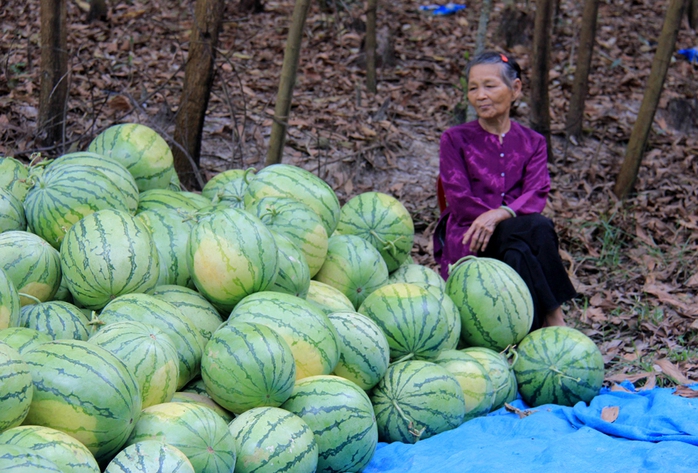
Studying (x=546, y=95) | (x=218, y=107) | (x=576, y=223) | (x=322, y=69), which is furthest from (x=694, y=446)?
(x=322, y=69)

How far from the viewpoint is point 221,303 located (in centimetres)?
338

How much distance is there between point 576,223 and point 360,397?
4167mm

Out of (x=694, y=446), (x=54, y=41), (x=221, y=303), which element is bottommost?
(x=694, y=446)

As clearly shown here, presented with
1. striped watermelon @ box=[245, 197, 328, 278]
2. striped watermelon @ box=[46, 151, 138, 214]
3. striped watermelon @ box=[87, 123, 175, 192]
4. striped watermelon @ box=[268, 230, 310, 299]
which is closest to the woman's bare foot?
striped watermelon @ box=[245, 197, 328, 278]

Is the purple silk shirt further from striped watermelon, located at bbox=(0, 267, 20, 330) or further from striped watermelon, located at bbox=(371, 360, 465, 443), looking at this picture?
striped watermelon, located at bbox=(0, 267, 20, 330)

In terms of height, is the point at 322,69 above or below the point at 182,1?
below

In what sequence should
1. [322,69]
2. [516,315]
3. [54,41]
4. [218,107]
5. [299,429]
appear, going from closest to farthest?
[299,429] < [516,315] < [54,41] < [218,107] < [322,69]

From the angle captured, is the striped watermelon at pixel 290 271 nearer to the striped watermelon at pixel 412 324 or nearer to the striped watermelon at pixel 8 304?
the striped watermelon at pixel 412 324

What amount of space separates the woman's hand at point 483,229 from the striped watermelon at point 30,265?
8.53ft

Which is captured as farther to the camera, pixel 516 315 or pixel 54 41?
pixel 54 41

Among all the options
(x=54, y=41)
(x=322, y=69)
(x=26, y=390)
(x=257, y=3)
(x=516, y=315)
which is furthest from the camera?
(x=257, y=3)

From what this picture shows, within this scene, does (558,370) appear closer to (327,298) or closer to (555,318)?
(555,318)

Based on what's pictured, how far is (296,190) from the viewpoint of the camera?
420 cm

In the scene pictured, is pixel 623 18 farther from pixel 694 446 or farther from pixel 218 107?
pixel 694 446
